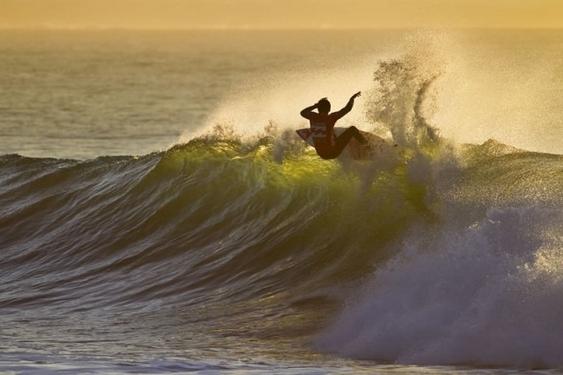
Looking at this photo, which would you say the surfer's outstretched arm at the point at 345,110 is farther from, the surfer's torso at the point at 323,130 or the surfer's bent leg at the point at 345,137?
the surfer's bent leg at the point at 345,137

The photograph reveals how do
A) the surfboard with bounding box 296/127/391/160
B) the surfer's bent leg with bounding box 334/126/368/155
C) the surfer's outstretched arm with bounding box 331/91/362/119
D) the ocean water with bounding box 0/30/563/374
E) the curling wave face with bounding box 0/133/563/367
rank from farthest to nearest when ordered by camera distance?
the surfboard with bounding box 296/127/391/160, the surfer's bent leg with bounding box 334/126/368/155, the surfer's outstretched arm with bounding box 331/91/362/119, the curling wave face with bounding box 0/133/563/367, the ocean water with bounding box 0/30/563/374

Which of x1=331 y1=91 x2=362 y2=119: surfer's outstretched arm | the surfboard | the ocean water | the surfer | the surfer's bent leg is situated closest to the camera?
the ocean water

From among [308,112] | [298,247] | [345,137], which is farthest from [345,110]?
[298,247]

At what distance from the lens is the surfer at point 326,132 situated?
731 inches

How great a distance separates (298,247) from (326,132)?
1.68 meters

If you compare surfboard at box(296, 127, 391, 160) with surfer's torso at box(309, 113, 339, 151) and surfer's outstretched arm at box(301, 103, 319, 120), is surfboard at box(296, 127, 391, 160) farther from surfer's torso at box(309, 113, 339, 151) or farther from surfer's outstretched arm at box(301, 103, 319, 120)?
surfer's outstretched arm at box(301, 103, 319, 120)

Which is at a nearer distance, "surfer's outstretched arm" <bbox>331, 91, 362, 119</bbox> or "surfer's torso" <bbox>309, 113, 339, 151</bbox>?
"surfer's outstretched arm" <bbox>331, 91, 362, 119</bbox>

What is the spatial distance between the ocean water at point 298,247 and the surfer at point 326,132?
3.10ft

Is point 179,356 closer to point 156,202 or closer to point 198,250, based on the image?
point 198,250

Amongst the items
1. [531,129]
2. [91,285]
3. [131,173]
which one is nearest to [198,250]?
[91,285]

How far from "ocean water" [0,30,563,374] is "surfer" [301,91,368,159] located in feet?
3.10

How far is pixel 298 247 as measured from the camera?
63.7 ft

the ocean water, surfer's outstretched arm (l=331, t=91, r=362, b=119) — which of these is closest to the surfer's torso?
surfer's outstretched arm (l=331, t=91, r=362, b=119)

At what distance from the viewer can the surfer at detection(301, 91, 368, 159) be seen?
18562 mm
